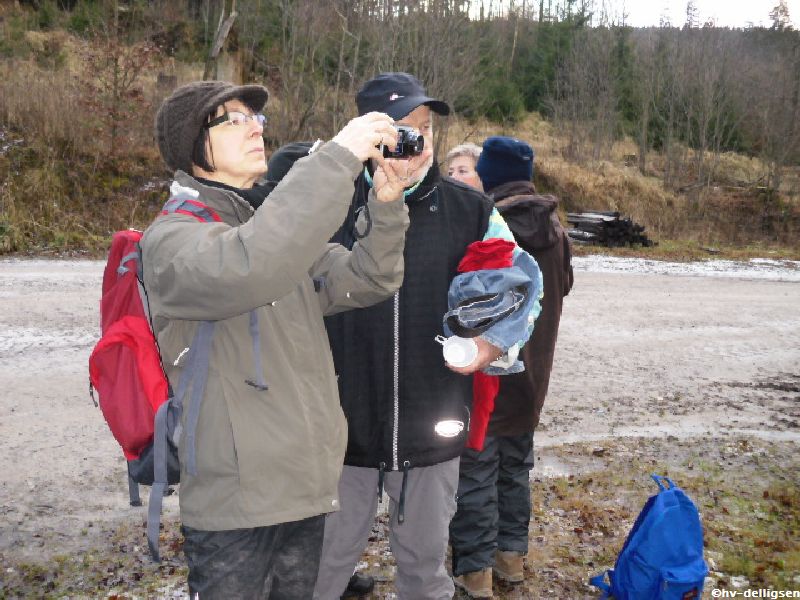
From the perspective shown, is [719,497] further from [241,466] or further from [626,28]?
[626,28]

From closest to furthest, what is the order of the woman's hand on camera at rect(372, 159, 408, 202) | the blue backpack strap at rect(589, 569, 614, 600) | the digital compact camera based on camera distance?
the digital compact camera
the woman's hand on camera at rect(372, 159, 408, 202)
the blue backpack strap at rect(589, 569, 614, 600)

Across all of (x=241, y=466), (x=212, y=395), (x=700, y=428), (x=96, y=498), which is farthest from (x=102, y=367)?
(x=700, y=428)

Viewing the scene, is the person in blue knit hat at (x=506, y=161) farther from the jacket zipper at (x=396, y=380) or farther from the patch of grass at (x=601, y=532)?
the patch of grass at (x=601, y=532)

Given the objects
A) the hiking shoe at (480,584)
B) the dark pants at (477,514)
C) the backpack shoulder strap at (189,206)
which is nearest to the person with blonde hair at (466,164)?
the dark pants at (477,514)

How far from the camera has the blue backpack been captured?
3.37 metres

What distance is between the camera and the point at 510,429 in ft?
12.2

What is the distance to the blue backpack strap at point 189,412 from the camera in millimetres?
1924

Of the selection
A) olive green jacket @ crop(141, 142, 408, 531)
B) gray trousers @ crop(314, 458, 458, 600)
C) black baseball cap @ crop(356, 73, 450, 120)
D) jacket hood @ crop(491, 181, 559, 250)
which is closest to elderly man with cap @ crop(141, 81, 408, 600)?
olive green jacket @ crop(141, 142, 408, 531)

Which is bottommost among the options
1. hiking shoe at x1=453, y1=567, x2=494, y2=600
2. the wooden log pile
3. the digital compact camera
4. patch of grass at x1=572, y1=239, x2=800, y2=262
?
patch of grass at x1=572, y1=239, x2=800, y2=262

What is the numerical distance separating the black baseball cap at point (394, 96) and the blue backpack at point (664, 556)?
7.18ft

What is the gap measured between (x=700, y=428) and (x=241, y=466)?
5.21 meters

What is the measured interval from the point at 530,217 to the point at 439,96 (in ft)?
61.5

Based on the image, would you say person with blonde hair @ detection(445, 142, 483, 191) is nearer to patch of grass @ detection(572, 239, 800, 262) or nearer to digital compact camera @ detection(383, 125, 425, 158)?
digital compact camera @ detection(383, 125, 425, 158)

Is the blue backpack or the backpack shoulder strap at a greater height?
the backpack shoulder strap
